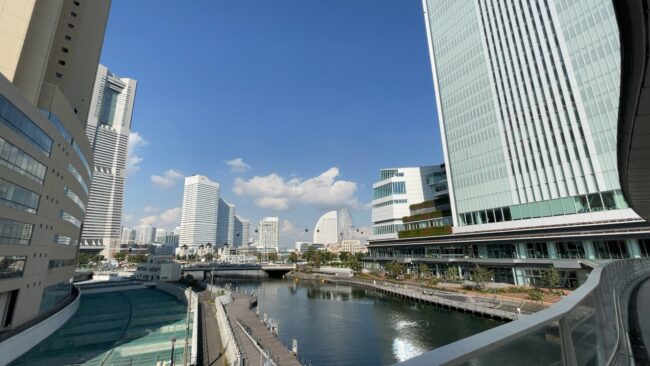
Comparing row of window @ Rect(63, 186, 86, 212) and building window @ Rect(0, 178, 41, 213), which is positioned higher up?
row of window @ Rect(63, 186, 86, 212)

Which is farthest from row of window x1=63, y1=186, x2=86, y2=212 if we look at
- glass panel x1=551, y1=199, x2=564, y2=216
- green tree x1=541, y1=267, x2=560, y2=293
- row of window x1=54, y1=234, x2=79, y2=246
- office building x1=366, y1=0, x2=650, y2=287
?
glass panel x1=551, y1=199, x2=564, y2=216

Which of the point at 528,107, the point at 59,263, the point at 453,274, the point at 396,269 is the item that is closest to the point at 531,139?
the point at 528,107

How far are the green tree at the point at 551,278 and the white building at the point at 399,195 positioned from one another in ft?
140

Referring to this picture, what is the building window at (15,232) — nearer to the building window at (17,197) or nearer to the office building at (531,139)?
the building window at (17,197)

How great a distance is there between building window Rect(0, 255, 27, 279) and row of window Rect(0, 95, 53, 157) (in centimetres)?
966

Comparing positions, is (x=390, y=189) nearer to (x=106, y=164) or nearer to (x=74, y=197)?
(x=74, y=197)

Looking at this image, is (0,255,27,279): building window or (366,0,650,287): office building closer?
(0,255,27,279): building window

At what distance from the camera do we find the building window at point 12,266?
24367 millimetres

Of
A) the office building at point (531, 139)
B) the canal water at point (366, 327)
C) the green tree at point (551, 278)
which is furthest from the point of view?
the green tree at point (551, 278)

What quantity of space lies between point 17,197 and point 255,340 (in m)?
23.5

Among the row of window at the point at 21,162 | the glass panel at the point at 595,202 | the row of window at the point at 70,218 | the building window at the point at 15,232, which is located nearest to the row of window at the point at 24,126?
the row of window at the point at 21,162

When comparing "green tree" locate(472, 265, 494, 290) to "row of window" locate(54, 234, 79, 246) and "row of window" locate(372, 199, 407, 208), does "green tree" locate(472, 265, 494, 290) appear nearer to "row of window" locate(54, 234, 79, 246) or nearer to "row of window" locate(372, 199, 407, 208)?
"row of window" locate(372, 199, 407, 208)

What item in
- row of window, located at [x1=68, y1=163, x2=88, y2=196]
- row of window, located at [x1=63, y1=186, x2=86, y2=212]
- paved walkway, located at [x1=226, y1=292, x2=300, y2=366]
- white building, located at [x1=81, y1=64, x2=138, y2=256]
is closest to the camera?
paved walkway, located at [x1=226, y1=292, x2=300, y2=366]

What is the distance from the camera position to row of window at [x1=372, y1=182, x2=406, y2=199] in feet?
302
